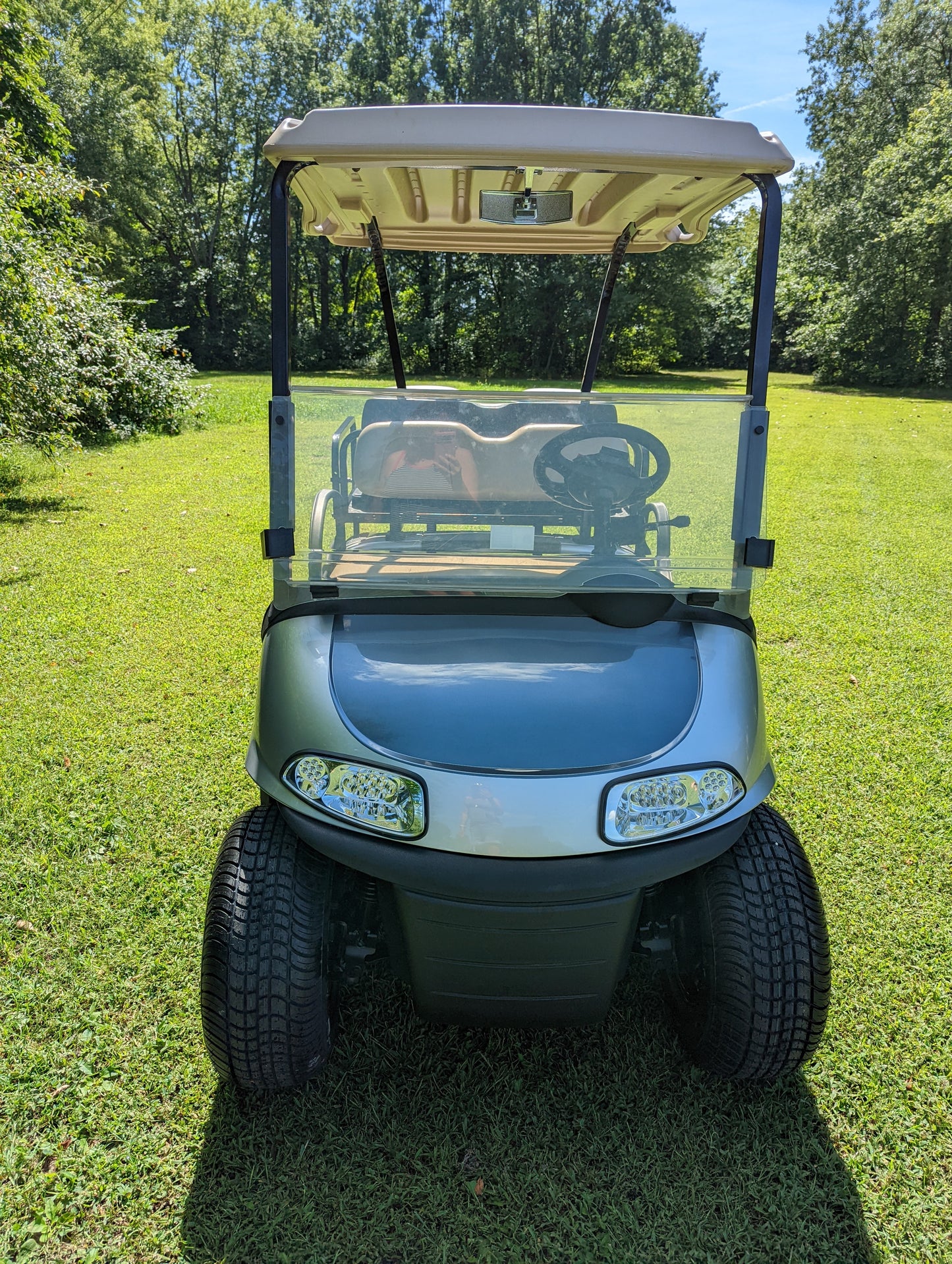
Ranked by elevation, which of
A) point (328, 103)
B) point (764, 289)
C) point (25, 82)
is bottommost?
point (764, 289)

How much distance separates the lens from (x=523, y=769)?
171 centimetres

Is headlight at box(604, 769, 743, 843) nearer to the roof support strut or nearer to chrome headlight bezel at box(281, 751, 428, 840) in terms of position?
chrome headlight bezel at box(281, 751, 428, 840)

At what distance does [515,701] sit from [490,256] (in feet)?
75.9

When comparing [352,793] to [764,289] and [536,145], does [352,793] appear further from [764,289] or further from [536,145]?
[764,289]

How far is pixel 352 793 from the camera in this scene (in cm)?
176

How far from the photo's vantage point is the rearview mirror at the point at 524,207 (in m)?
2.39

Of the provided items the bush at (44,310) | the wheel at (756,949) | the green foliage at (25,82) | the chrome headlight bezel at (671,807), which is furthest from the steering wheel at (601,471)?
the green foliage at (25,82)

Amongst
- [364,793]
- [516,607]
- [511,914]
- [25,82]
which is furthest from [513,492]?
[25,82]

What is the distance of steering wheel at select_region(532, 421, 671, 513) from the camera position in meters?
2.18

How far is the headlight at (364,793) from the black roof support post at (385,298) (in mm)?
1668

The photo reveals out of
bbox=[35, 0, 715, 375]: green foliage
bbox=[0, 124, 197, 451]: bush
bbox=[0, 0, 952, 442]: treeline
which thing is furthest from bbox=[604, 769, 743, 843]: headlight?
bbox=[35, 0, 715, 375]: green foliage

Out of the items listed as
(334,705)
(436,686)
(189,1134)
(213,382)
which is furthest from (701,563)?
(213,382)

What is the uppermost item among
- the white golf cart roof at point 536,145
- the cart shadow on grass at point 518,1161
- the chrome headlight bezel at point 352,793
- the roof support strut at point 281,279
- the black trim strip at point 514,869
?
the white golf cart roof at point 536,145

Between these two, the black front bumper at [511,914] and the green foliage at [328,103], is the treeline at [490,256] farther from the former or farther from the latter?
the black front bumper at [511,914]
